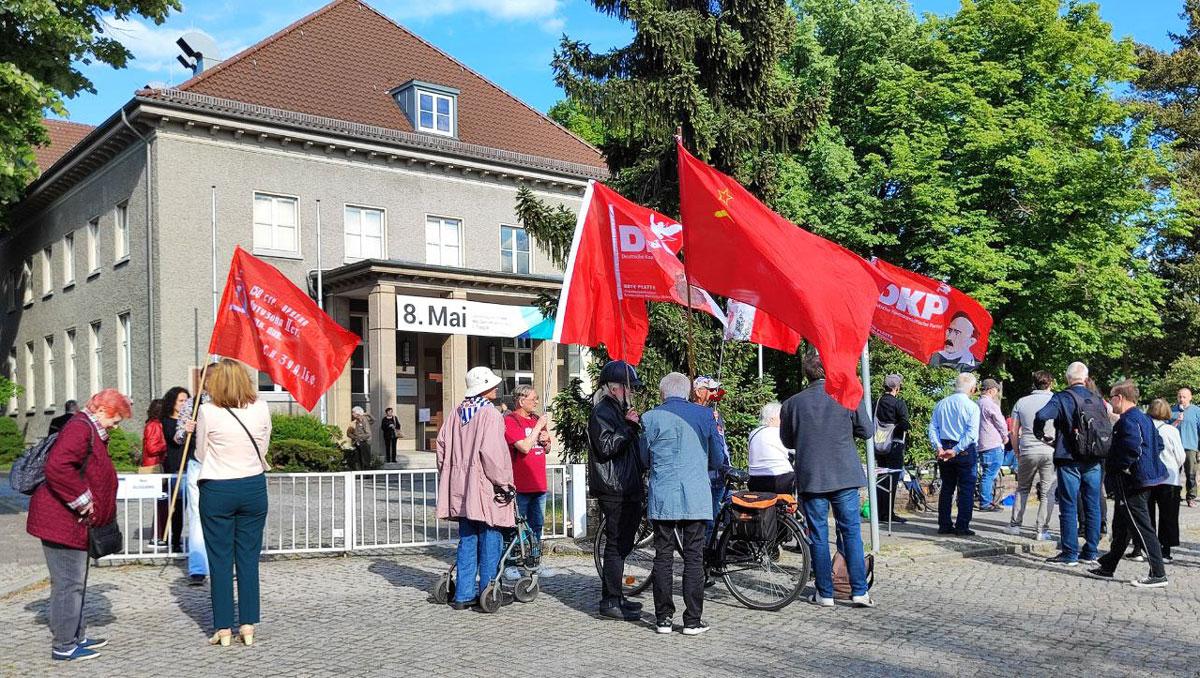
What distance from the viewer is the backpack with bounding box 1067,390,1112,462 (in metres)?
10.1

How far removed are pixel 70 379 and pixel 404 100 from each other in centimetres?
1340

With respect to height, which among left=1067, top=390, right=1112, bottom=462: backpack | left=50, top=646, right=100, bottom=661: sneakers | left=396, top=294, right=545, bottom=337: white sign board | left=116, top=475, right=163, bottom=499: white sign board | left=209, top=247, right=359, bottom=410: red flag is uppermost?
left=396, top=294, right=545, bottom=337: white sign board

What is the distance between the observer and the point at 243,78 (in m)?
27.9

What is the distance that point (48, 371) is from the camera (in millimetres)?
33750

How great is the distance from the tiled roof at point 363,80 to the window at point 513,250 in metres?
2.51

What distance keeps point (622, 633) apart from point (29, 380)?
34.2 m

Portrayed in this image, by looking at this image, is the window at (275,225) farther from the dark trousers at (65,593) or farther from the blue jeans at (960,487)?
the dark trousers at (65,593)

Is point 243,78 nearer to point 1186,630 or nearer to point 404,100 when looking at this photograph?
point 404,100

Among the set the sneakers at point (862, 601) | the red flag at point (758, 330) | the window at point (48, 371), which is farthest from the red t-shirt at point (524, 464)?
the window at point (48, 371)

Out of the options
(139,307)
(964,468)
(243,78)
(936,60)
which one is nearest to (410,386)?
(139,307)

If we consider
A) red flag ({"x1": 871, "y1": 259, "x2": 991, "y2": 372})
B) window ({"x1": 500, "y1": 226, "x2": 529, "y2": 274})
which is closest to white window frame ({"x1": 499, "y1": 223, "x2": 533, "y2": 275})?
window ({"x1": 500, "y1": 226, "x2": 529, "y2": 274})

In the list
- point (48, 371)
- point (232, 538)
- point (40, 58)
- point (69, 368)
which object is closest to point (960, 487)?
point (232, 538)

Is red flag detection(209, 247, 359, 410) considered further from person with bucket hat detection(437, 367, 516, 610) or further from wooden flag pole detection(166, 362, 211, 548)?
person with bucket hat detection(437, 367, 516, 610)

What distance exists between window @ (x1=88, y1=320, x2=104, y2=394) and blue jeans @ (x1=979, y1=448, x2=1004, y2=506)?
24601 millimetres
